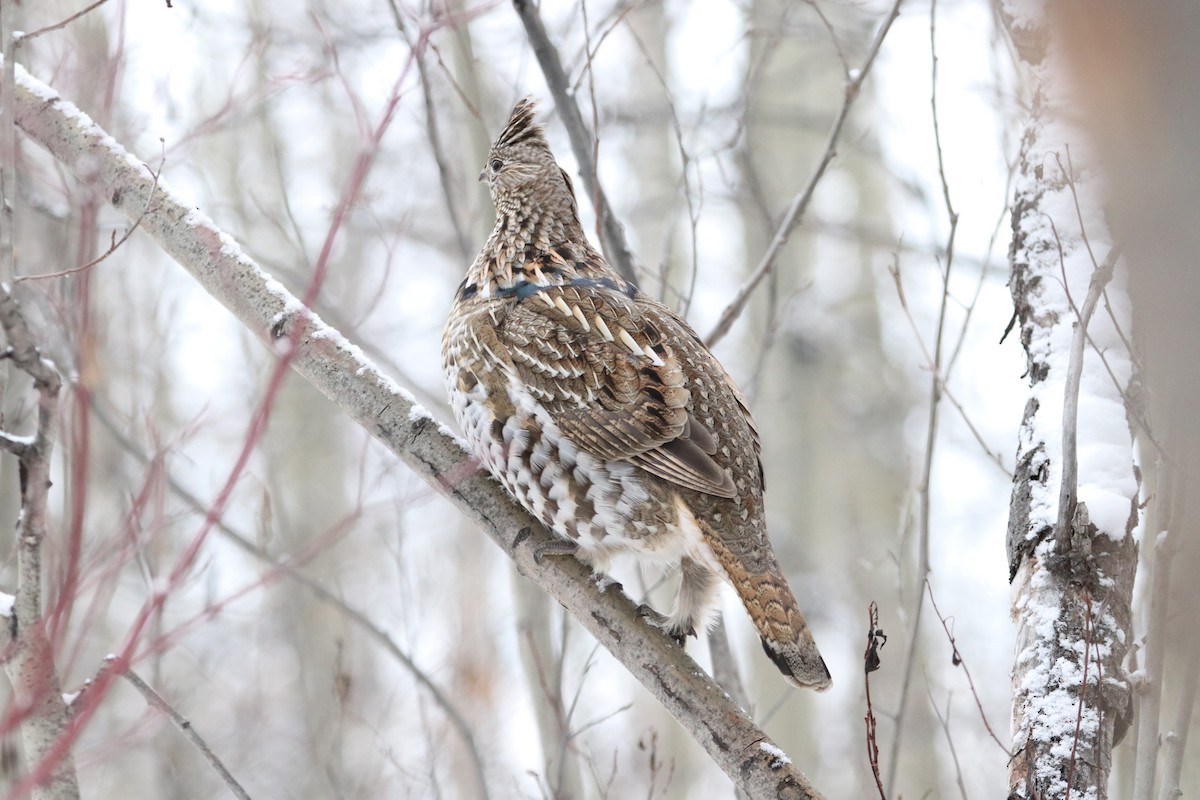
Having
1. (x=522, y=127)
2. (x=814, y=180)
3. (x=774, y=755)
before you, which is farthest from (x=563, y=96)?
(x=774, y=755)

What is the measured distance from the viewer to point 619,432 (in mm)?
3682

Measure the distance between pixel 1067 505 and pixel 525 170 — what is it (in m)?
2.46

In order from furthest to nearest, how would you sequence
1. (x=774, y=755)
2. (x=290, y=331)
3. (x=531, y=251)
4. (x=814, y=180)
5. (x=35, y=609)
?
(x=531, y=251)
(x=814, y=180)
(x=290, y=331)
(x=774, y=755)
(x=35, y=609)

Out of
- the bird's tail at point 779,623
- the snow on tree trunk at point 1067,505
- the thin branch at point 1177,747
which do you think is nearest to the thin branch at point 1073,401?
the snow on tree trunk at point 1067,505

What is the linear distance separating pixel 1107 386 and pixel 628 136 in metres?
8.04

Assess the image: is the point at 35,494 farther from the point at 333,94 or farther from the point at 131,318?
the point at 333,94

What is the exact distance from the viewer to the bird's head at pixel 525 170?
4445 millimetres

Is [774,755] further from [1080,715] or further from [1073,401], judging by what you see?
[1073,401]

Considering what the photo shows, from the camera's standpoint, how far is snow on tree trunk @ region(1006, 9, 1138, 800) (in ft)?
8.86

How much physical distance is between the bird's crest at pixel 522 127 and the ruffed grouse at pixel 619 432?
0.71m

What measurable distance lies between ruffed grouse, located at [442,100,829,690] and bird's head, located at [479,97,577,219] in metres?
0.46

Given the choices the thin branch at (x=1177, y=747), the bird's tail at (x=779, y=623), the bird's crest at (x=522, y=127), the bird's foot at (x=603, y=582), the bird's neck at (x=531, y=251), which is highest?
the bird's crest at (x=522, y=127)

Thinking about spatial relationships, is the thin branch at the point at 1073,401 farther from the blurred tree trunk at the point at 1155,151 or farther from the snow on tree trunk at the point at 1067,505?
the blurred tree trunk at the point at 1155,151

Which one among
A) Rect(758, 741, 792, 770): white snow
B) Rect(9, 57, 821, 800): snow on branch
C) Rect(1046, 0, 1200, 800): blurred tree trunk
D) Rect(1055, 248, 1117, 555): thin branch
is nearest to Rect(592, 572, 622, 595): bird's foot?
Rect(9, 57, 821, 800): snow on branch
